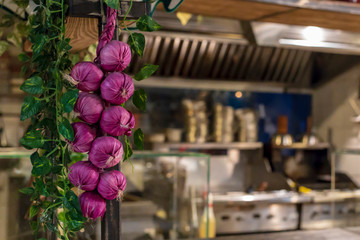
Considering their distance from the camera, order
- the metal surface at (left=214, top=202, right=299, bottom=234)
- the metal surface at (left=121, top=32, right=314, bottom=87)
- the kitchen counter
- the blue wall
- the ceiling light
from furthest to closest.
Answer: the blue wall, the metal surface at (left=121, top=32, right=314, bottom=87), the metal surface at (left=214, top=202, right=299, bottom=234), the ceiling light, the kitchen counter

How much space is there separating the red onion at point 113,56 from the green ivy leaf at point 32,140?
0.16 m

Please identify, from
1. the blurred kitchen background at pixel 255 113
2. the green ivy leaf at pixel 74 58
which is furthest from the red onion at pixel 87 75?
the blurred kitchen background at pixel 255 113

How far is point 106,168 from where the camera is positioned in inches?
28.7

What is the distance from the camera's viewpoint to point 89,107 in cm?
68

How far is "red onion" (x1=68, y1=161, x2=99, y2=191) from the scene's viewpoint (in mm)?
683

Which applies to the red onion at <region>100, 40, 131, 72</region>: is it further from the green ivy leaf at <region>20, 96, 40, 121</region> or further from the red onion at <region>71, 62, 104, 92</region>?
the green ivy leaf at <region>20, 96, 40, 121</region>

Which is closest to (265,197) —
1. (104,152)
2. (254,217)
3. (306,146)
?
(254,217)

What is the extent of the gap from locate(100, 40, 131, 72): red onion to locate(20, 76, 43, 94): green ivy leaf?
0.11 metres

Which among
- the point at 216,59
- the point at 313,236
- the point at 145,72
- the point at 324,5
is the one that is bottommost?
the point at 313,236

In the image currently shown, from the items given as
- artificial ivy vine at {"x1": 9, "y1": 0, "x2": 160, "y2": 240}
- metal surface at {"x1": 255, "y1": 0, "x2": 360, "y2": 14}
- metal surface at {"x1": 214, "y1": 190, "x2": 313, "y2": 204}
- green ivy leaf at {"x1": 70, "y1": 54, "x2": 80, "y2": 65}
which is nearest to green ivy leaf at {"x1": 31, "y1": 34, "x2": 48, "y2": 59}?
artificial ivy vine at {"x1": 9, "y1": 0, "x2": 160, "y2": 240}

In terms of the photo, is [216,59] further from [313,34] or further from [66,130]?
[66,130]

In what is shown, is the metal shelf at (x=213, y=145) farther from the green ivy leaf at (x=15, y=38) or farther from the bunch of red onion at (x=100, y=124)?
the bunch of red onion at (x=100, y=124)

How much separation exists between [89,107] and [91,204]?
0.16 meters

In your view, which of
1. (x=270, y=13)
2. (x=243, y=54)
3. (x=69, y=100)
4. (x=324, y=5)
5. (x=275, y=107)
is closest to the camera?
(x=69, y=100)
